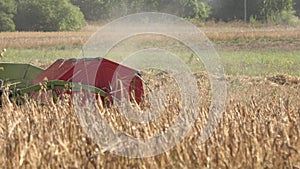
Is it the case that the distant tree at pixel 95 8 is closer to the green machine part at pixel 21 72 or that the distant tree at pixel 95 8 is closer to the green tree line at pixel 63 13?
the green tree line at pixel 63 13

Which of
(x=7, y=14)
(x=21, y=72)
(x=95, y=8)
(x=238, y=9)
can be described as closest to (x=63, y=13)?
(x=7, y=14)

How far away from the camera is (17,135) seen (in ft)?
10.9

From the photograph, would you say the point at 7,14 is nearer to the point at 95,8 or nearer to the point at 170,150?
the point at 95,8

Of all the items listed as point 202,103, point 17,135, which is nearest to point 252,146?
point 17,135

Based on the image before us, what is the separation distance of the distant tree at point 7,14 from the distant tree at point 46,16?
4.41ft

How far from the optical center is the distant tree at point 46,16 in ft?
221

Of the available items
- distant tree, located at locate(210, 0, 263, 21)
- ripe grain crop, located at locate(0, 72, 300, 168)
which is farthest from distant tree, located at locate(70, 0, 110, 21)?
ripe grain crop, located at locate(0, 72, 300, 168)

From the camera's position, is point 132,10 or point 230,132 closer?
point 230,132

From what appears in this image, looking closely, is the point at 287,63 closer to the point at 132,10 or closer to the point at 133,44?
the point at 133,44

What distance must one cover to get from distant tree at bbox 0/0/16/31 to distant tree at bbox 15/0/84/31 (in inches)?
52.9

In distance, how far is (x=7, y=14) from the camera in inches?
2584

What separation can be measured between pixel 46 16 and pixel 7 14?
3992 millimetres

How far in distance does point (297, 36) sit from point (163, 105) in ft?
98.8

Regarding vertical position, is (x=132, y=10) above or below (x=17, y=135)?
below
